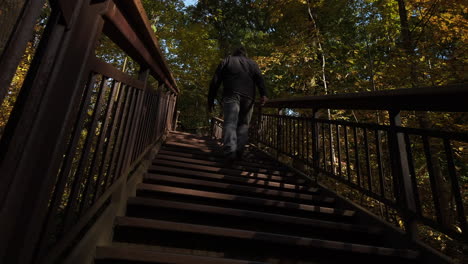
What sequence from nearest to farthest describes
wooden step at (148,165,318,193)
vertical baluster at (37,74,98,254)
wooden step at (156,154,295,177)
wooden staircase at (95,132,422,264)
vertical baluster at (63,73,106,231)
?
vertical baluster at (37,74,98,254)
vertical baluster at (63,73,106,231)
wooden staircase at (95,132,422,264)
wooden step at (148,165,318,193)
wooden step at (156,154,295,177)

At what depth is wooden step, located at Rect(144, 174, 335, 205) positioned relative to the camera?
2389 millimetres

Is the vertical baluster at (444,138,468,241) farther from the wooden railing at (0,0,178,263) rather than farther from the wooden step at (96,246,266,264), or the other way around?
the wooden railing at (0,0,178,263)

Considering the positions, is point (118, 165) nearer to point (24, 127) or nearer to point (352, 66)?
point (24, 127)

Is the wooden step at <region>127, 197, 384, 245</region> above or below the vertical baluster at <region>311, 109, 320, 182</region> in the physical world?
below

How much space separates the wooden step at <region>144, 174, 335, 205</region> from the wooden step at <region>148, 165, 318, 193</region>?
0.21 metres

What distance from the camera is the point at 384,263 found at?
1.64 m

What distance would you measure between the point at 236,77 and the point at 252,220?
86.9 inches

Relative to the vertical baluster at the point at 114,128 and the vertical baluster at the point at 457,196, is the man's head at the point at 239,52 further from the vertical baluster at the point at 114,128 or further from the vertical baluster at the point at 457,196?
the vertical baluster at the point at 457,196

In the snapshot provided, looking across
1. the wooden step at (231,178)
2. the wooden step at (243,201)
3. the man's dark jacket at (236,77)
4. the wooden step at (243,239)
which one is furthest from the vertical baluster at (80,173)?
the man's dark jacket at (236,77)

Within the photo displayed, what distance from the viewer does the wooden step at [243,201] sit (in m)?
2.12

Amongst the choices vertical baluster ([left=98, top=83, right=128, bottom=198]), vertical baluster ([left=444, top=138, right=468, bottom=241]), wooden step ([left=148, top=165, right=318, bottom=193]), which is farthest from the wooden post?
vertical baluster ([left=98, top=83, right=128, bottom=198])

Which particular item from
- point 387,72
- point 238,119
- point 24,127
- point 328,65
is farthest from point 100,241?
point 328,65

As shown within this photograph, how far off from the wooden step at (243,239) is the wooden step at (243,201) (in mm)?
531

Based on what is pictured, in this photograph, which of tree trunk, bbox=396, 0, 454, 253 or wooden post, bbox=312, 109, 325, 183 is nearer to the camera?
wooden post, bbox=312, 109, 325, 183
